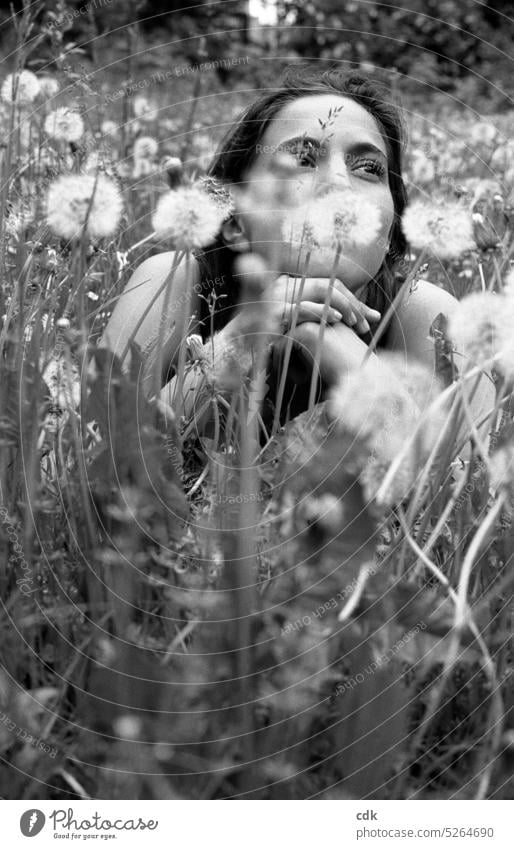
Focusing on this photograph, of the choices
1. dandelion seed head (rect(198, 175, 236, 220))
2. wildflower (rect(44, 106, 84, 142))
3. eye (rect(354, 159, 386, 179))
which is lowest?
dandelion seed head (rect(198, 175, 236, 220))

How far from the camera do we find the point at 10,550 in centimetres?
53

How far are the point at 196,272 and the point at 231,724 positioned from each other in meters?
0.64

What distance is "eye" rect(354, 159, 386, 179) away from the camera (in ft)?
2.70

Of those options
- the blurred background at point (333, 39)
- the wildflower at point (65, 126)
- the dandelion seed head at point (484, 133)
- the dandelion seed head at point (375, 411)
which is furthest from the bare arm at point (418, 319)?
the blurred background at point (333, 39)

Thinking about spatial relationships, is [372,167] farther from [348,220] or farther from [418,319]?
[348,220]

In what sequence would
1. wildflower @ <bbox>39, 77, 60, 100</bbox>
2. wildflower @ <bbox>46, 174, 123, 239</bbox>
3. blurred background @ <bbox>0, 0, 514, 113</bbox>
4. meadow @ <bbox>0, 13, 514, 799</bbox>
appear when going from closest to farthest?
meadow @ <bbox>0, 13, 514, 799</bbox> < wildflower @ <bbox>46, 174, 123, 239</bbox> < wildflower @ <bbox>39, 77, 60, 100</bbox> < blurred background @ <bbox>0, 0, 514, 113</bbox>

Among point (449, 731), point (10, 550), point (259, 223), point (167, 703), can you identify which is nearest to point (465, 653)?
point (449, 731)

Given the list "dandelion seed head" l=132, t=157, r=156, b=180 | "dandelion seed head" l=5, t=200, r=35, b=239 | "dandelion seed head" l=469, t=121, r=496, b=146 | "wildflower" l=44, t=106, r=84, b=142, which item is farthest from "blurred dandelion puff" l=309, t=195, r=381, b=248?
"dandelion seed head" l=469, t=121, r=496, b=146

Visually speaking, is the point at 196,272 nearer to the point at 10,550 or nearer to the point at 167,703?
the point at 10,550

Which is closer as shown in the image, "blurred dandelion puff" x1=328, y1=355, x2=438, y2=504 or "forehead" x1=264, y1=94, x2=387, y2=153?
Answer: "blurred dandelion puff" x1=328, y1=355, x2=438, y2=504

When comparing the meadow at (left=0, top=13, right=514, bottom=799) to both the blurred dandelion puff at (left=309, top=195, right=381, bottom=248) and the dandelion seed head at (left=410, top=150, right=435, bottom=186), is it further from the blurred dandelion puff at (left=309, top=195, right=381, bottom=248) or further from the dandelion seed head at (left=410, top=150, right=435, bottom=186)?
the dandelion seed head at (left=410, top=150, right=435, bottom=186)

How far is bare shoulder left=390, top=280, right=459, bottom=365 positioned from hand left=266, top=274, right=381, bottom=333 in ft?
0.52

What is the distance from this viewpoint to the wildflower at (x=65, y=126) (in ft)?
3.50
